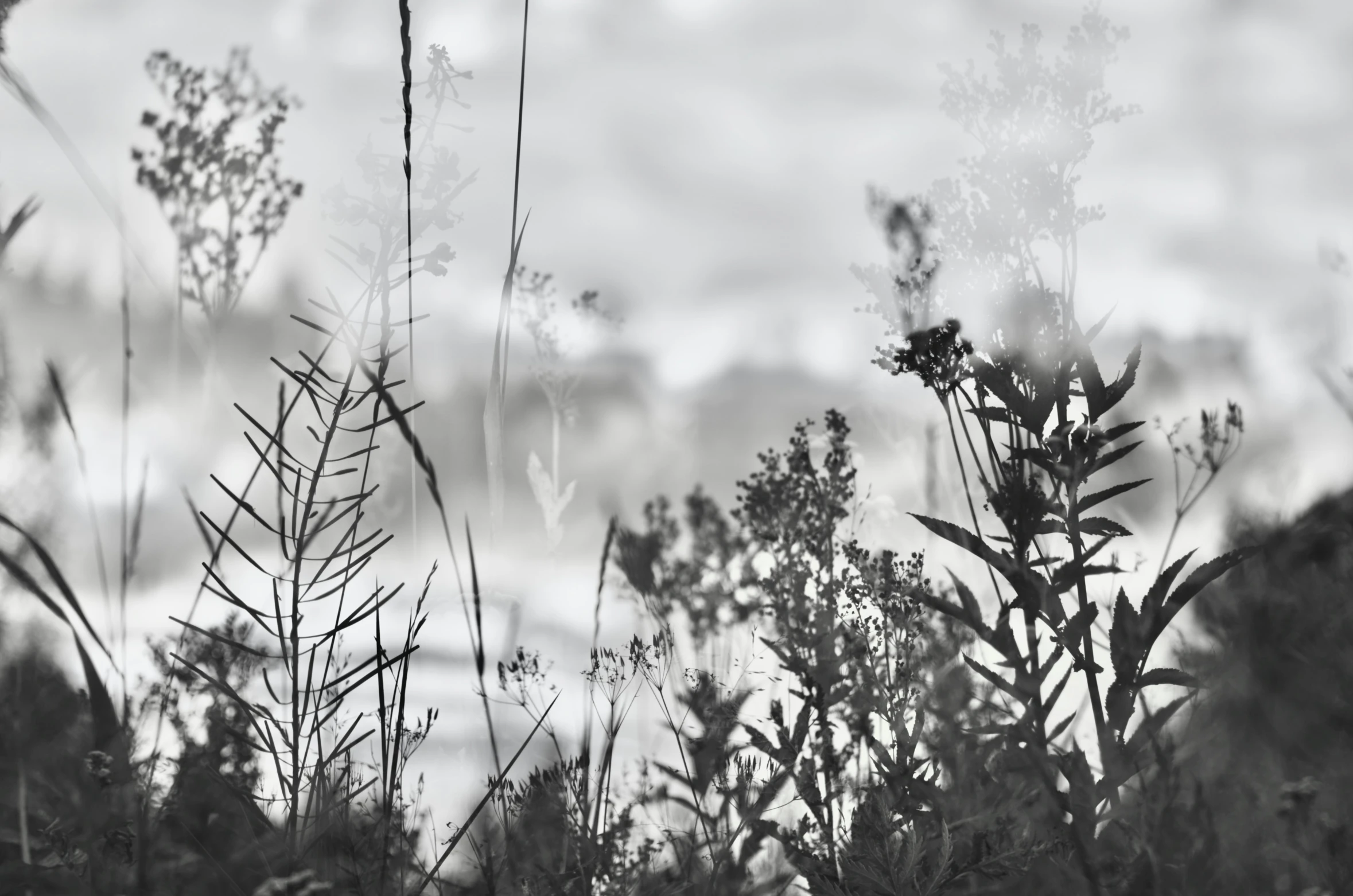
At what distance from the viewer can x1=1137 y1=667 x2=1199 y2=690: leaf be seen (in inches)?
68.7

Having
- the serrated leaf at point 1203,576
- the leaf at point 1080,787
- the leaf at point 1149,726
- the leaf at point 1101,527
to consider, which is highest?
the leaf at point 1101,527

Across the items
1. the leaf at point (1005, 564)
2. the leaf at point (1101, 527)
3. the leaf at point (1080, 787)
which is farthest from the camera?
the leaf at point (1101, 527)

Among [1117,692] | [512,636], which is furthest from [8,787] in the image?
[1117,692]

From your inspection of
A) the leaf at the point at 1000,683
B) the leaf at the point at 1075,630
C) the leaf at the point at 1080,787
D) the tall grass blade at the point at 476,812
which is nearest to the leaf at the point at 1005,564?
the leaf at the point at 1075,630

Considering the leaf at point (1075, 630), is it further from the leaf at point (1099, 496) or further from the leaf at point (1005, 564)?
the leaf at point (1099, 496)

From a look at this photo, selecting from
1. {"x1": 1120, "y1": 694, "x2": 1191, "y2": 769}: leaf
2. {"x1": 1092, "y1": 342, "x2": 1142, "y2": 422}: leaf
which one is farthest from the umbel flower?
{"x1": 1120, "y1": 694, "x2": 1191, "y2": 769}: leaf

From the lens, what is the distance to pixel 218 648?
281 centimetres

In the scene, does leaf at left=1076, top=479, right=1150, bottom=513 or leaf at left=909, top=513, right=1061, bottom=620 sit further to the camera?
leaf at left=1076, top=479, right=1150, bottom=513

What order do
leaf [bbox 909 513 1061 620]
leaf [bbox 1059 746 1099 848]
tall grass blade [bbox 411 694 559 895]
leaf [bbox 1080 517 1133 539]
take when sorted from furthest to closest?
leaf [bbox 1080 517 1133 539]
leaf [bbox 909 513 1061 620]
leaf [bbox 1059 746 1099 848]
tall grass blade [bbox 411 694 559 895]

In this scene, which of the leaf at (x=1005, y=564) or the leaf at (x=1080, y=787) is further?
the leaf at (x=1005, y=564)

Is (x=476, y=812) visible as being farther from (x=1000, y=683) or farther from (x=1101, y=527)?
(x=1101, y=527)

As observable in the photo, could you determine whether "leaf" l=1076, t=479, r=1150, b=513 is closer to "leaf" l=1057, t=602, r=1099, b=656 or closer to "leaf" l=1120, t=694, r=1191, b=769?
"leaf" l=1057, t=602, r=1099, b=656

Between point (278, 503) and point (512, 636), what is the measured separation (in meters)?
0.73

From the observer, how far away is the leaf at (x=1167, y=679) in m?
1.75
